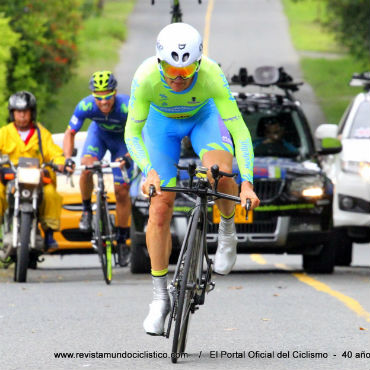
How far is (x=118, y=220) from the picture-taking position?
1436 centimetres

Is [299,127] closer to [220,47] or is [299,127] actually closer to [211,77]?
[211,77]

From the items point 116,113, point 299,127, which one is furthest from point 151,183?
point 299,127

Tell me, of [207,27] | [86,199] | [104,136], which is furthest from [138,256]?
→ [207,27]

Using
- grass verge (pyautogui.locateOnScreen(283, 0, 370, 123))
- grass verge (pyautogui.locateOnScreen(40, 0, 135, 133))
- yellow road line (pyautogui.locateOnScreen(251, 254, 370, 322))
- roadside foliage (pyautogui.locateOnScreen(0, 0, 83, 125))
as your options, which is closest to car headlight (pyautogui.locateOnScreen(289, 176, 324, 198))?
yellow road line (pyautogui.locateOnScreen(251, 254, 370, 322))

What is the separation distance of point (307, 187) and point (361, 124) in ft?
8.89

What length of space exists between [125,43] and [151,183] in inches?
2263

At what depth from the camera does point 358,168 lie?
51.3ft

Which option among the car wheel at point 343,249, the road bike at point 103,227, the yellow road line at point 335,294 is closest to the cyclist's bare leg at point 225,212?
the yellow road line at point 335,294

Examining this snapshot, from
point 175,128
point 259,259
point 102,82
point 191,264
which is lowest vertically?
point 259,259

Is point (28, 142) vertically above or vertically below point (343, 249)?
above

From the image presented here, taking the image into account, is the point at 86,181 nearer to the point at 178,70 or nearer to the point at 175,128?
the point at 175,128

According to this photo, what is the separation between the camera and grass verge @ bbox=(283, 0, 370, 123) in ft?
158

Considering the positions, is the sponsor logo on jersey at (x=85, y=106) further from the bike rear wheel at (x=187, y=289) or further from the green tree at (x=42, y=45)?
the green tree at (x=42, y=45)

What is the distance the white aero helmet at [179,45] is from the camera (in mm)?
8094
